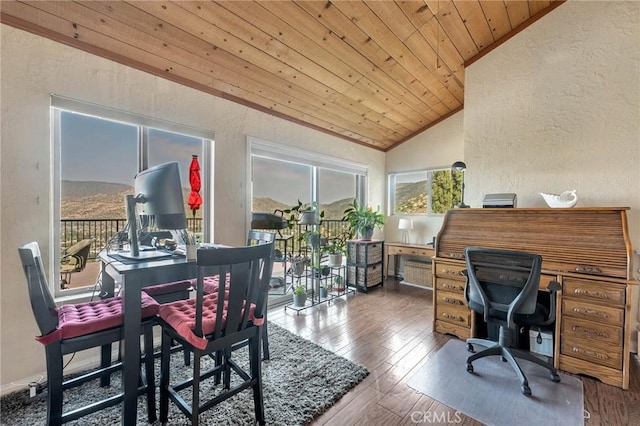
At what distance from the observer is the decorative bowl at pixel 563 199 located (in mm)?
2390

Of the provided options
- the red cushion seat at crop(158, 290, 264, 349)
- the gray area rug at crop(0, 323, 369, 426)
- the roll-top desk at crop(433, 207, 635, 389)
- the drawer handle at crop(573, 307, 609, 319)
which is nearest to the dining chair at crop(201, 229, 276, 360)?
the gray area rug at crop(0, 323, 369, 426)

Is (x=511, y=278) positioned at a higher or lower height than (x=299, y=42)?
lower

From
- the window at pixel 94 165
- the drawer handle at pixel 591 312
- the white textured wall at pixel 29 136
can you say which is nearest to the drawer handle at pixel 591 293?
the drawer handle at pixel 591 312

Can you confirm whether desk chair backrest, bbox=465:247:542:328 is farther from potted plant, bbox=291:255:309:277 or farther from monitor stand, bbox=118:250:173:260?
monitor stand, bbox=118:250:173:260

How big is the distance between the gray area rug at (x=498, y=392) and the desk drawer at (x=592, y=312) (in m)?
0.46

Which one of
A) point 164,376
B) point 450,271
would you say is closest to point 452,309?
point 450,271

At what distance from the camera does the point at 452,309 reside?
105 inches

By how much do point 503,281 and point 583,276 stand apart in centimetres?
63

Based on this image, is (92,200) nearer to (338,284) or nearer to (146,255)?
(146,255)

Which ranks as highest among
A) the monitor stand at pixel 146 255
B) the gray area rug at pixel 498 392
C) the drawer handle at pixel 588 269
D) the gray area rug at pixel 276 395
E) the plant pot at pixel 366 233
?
the monitor stand at pixel 146 255

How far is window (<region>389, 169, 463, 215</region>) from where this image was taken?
444 centimetres

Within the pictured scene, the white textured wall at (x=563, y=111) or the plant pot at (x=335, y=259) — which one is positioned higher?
the white textured wall at (x=563, y=111)

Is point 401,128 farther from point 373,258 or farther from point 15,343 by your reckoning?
point 15,343

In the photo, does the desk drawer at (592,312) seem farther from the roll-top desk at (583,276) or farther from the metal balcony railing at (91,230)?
the metal balcony railing at (91,230)
